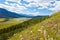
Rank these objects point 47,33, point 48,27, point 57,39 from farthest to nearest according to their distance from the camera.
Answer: point 48,27
point 47,33
point 57,39

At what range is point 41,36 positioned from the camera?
5781 centimetres

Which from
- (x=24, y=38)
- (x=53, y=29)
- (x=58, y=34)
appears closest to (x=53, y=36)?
(x=58, y=34)

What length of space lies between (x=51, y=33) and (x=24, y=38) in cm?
1003

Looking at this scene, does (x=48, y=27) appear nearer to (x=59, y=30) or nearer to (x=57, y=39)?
(x=59, y=30)

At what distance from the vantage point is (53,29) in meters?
62.4

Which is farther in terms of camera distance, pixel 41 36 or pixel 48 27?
pixel 48 27

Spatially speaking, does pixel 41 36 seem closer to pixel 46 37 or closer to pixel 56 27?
pixel 46 37

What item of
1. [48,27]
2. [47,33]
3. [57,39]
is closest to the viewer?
[57,39]

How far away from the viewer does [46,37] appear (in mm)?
57125

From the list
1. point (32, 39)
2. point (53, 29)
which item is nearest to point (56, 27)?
point (53, 29)

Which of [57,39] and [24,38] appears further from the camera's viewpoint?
[24,38]

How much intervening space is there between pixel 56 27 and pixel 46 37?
7.54 m

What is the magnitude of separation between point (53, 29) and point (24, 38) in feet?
37.2

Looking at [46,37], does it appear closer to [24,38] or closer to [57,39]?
[57,39]
